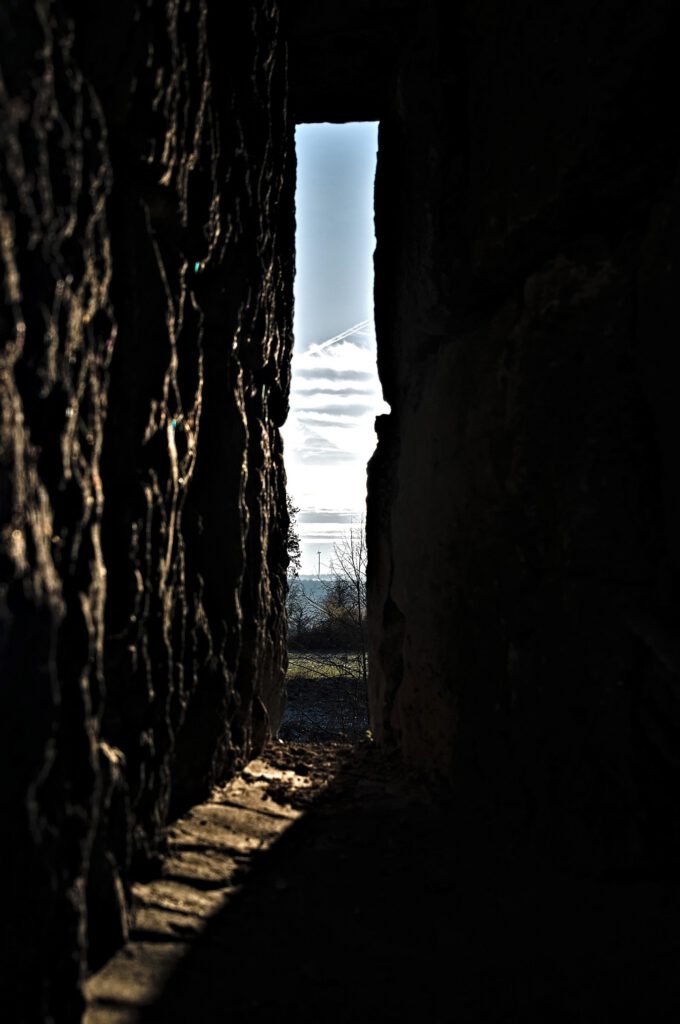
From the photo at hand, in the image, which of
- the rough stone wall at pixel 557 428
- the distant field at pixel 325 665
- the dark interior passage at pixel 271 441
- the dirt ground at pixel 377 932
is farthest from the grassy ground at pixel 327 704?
the dirt ground at pixel 377 932

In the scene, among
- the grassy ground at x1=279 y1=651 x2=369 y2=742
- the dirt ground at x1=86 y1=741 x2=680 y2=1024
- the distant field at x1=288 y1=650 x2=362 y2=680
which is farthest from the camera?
the distant field at x1=288 y1=650 x2=362 y2=680

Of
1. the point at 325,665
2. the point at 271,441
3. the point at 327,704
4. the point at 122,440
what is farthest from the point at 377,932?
the point at 325,665

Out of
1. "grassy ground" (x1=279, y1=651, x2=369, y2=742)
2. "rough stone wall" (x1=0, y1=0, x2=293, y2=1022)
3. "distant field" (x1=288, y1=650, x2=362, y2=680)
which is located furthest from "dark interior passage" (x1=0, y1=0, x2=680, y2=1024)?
"distant field" (x1=288, y1=650, x2=362, y2=680)

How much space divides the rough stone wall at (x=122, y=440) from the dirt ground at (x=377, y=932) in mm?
121

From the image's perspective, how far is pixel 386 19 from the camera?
314 cm

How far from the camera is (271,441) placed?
316 cm

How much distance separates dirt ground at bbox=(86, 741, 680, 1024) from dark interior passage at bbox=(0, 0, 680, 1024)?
0.03m

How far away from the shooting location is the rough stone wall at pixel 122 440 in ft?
4.10

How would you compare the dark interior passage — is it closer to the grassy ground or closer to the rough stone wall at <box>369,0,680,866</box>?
the rough stone wall at <box>369,0,680,866</box>

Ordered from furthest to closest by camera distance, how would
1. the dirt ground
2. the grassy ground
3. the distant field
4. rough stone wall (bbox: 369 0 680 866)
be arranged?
the distant field → the grassy ground → rough stone wall (bbox: 369 0 680 866) → the dirt ground

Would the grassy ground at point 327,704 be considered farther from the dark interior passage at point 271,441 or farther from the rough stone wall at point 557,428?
the rough stone wall at point 557,428

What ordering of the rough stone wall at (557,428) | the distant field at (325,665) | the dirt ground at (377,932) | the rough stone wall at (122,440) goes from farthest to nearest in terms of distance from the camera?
the distant field at (325,665), the rough stone wall at (557,428), the dirt ground at (377,932), the rough stone wall at (122,440)

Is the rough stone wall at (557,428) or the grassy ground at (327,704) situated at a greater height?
the rough stone wall at (557,428)

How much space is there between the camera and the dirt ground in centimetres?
149
